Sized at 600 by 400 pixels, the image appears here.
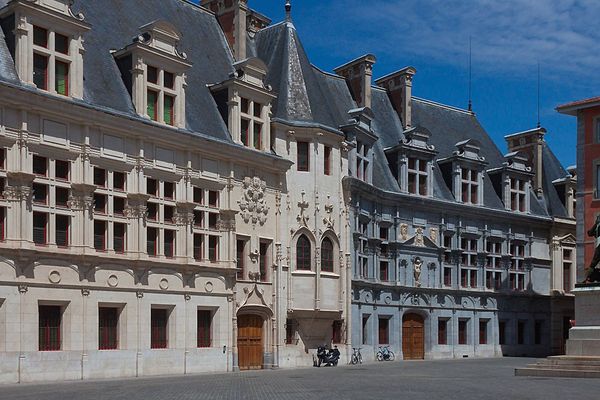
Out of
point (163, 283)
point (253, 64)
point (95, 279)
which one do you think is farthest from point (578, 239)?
point (95, 279)

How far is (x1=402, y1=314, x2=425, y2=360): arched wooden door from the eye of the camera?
47344mm

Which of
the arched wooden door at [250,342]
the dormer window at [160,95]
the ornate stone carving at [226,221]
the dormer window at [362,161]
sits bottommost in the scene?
the arched wooden door at [250,342]

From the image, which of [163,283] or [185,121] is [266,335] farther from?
[185,121]

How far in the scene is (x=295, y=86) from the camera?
4041 cm

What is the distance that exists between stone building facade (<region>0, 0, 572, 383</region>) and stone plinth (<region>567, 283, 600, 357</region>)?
11.3m

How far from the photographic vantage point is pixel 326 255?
40062 mm

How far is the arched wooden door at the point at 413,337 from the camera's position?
155 ft

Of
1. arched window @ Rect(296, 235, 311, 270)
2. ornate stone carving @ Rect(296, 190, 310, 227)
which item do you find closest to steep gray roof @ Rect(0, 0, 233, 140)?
ornate stone carving @ Rect(296, 190, 310, 227)

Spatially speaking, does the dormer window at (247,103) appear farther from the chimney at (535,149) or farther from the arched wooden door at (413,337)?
the chimney at (535,149)

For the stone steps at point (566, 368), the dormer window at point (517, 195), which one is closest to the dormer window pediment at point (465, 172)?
the dormer window at point (517, 195)

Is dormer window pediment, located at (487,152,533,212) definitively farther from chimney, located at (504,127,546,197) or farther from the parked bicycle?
the parked bicycle

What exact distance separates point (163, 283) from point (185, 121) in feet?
20.1

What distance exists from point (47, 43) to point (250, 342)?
1419 centimetres

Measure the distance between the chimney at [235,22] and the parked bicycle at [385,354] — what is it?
15.4 m
